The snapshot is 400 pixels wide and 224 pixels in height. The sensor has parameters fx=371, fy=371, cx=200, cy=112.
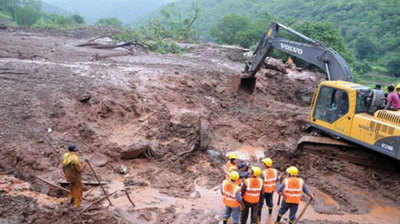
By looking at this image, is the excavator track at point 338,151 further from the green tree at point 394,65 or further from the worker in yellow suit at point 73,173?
the green tree at point 394,65

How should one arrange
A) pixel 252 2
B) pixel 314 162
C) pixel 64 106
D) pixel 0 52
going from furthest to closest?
pixel 252 2
pixel 0 52
pixel 64 106
pixel 314 162

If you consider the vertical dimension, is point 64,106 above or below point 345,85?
below

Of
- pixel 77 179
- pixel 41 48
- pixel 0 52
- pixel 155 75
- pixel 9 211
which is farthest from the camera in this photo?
pixel 41 48

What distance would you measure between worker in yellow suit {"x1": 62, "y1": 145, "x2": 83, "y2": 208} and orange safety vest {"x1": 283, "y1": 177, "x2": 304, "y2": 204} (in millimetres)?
3952

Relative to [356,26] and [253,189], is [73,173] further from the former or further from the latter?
[356,26]

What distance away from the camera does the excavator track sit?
9.16 m

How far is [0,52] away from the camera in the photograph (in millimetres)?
15664

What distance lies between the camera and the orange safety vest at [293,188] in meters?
6.81

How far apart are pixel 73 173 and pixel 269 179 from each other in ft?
12.6

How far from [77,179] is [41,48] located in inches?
508

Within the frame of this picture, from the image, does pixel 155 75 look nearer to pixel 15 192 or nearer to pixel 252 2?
pixel 15 192

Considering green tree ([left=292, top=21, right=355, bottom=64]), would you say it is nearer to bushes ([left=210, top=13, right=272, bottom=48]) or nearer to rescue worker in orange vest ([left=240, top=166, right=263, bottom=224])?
bushes ([left=210, top=13, right=272, bottom=48])

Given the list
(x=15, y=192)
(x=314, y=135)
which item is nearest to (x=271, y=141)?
(x=314, y=135)

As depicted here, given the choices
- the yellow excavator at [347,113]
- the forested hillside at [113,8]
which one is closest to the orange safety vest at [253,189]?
the yellow excavator at [347,113]
